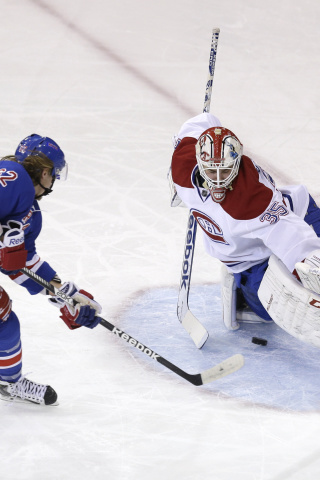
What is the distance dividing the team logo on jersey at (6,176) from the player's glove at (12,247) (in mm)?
154

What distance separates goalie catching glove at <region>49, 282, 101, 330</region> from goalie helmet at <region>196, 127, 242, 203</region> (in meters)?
0.66

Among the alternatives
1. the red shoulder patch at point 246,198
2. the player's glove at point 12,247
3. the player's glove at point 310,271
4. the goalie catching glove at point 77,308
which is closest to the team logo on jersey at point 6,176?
the player's glove at point 12,247

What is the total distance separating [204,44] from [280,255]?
383 centimetres

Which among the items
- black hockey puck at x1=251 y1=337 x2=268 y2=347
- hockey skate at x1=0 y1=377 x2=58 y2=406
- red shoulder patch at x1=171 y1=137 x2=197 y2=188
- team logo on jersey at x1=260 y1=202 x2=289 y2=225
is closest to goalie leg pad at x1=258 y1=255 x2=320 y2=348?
team logo on jersey at x1=260 y1=202 x2=289 y2=225

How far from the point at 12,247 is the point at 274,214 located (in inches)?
41.3

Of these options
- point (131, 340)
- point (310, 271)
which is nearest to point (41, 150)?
point (131, 340)

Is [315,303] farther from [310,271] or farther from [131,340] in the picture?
[131,340]

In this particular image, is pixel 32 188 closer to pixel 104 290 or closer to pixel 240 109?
pixel 104 290

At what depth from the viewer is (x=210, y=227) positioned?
3.42m

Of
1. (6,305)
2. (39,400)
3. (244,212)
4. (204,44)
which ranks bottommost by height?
(39,400)

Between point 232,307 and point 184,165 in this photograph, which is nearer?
point 184,165

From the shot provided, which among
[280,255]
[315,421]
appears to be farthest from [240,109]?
[315,421]

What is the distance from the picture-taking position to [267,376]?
11.1ft

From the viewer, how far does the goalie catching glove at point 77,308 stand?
299 cm
